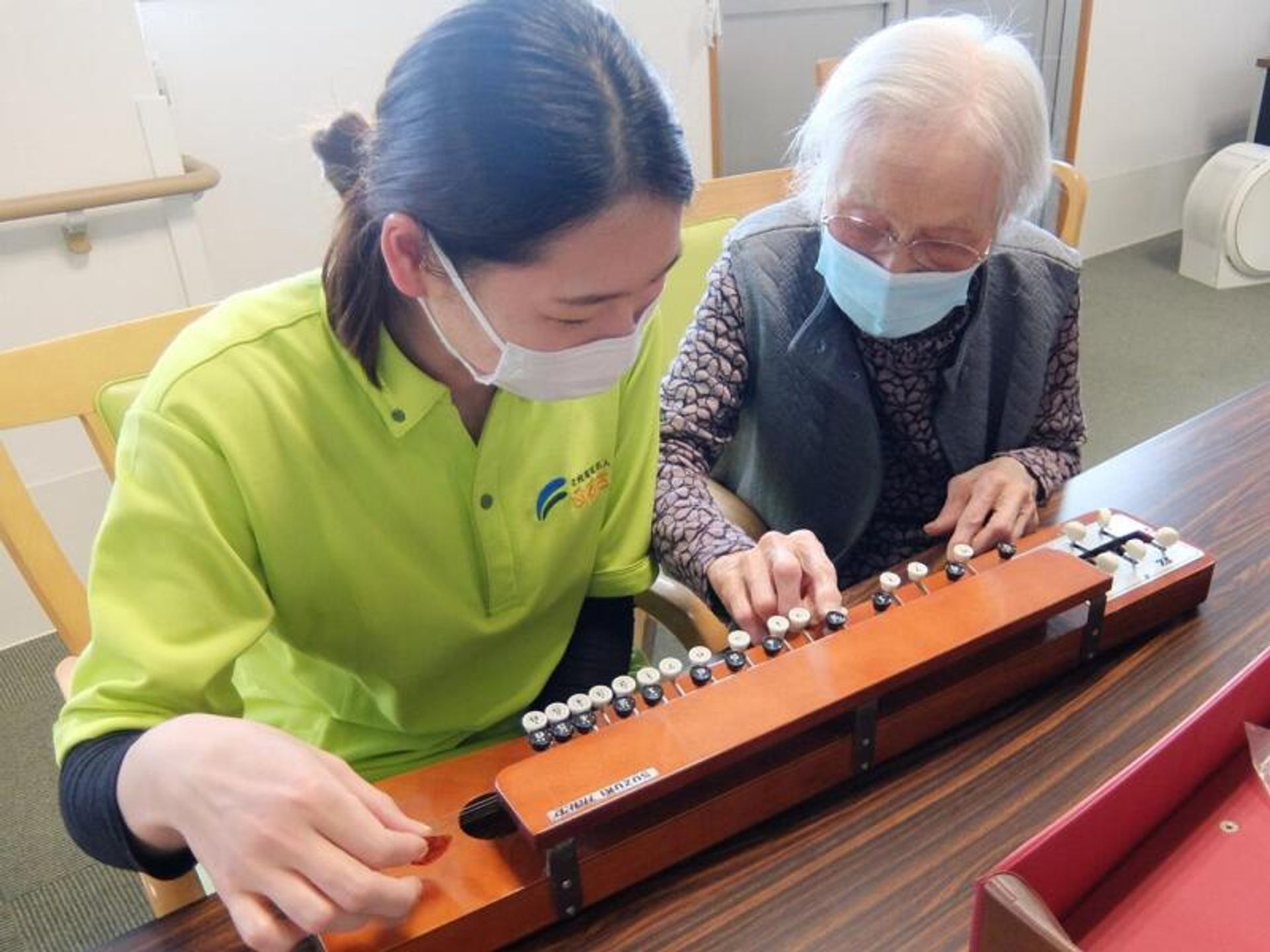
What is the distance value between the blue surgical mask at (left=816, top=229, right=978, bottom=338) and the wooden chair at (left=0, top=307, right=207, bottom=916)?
2.32 feet

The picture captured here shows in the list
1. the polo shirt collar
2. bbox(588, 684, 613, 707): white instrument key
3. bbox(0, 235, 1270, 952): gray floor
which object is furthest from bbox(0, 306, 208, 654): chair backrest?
bbox(588, 684, 613, 707): white instrument key

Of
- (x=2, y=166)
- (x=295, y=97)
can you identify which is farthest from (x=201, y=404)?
(x=295, y=97)

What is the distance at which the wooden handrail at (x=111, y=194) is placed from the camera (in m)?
1.88

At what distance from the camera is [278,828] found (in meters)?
0.56

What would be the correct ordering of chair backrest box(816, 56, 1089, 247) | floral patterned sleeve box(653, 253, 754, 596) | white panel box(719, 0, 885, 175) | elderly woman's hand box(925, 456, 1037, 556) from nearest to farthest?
elderly woman's hand box(925, 456, 1037, 556), floral patterned sleeve box(653, 253, 754, 596), chair backrest box(816, 56, 1089, 247), white panel box(719, 0, 885, 175)

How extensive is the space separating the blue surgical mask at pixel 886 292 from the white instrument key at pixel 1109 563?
34cm

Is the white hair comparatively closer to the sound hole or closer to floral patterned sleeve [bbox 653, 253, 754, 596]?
floral patterned sleeve [bbox 653, 253, 754, 596]

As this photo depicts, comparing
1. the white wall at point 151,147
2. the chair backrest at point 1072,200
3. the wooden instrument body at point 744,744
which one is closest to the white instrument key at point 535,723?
the wooden instrument body at point 744,744

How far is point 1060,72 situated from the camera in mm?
3824

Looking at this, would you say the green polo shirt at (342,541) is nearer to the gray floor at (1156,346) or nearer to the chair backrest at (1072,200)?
the chair backrest at (1072,200)

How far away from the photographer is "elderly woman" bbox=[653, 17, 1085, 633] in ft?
3.30

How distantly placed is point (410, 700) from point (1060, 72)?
3786 mm

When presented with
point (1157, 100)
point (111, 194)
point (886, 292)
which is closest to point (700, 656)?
point (886, 292)

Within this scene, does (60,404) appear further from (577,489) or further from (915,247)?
(915,247)
